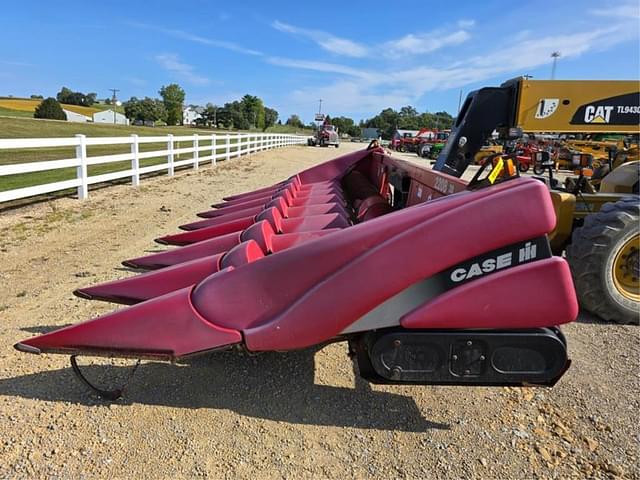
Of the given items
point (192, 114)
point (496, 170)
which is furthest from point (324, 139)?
point (192, 114)

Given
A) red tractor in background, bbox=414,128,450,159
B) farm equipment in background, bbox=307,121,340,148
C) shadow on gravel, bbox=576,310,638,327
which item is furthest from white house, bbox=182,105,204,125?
shadow on gravel, bbox=576,310,638,327

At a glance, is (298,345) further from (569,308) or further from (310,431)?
(569,308)

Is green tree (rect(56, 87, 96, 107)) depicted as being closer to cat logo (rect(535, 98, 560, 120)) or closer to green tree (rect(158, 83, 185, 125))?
green tree (rect(158, 83, 185, 125))

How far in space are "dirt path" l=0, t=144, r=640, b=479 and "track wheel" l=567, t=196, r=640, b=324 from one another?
29 centimetres

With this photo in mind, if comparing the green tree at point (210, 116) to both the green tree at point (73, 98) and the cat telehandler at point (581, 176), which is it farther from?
the cat telehandler at point (581, 176)

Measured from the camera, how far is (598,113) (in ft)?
13.6

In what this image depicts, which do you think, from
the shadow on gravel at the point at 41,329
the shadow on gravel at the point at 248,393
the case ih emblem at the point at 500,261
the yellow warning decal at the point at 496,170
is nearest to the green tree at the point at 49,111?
the shadow on gravel at the point at 41,329

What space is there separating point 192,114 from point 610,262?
478 feet

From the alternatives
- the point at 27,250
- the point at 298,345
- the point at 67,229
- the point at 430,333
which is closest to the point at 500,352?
the point at 430,333

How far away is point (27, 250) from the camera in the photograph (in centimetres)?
517

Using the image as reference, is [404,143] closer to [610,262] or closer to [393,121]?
[610,262]

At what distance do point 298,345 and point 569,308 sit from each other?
122 cm

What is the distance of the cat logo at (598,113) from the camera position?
13.5 ft

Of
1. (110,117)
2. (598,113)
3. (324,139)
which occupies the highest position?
(110,117)
